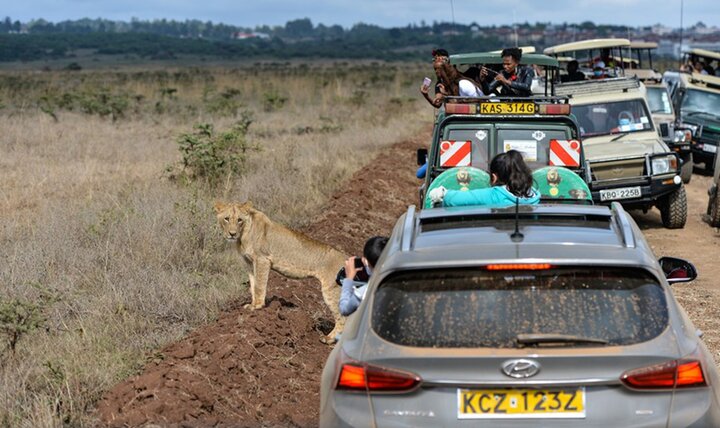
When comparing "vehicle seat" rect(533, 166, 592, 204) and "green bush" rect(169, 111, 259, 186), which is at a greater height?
"vehicle seat" rect(533, 166, 592, 204)

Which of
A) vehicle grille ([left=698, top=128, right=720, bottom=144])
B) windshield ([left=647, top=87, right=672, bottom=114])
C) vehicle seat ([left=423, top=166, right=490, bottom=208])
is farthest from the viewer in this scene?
vehicle grille ([left=698, top=128, right=720, bottom=144])

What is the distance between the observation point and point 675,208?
50.7 ft

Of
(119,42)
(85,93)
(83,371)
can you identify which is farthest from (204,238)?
(119,42)

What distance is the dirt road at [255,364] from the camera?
659cm

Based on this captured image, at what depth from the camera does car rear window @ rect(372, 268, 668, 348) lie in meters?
4.42

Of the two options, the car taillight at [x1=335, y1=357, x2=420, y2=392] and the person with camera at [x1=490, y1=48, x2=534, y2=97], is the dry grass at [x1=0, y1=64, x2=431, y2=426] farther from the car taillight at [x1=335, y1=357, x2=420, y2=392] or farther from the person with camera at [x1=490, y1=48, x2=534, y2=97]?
the person with camera at [x1=490, y1=48, x2=534, y2=97]

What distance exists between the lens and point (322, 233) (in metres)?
12.8

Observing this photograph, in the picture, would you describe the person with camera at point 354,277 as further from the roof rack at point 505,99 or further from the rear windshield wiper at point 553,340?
the roof rack at point 505,99

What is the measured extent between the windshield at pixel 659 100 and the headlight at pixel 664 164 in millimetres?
4772

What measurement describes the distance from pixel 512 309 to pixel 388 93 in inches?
1764

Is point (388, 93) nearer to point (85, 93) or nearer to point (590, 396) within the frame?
point (85, 93)

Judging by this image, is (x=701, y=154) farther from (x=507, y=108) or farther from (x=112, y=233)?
(x=112, y=233)

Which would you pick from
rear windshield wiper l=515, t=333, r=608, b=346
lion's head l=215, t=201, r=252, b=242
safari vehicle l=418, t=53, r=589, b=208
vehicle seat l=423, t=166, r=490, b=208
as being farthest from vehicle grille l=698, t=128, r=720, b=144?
rear windshield wiper l=515, t=333, r=608, b=346

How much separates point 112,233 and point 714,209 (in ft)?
27.6
